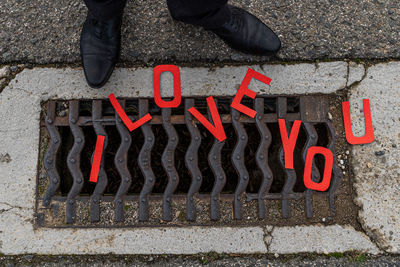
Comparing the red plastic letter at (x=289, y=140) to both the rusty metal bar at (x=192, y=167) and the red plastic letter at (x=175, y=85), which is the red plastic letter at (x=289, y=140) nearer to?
the rusty metal bar at (x=192, y=167)

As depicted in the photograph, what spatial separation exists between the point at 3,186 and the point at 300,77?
2047mm

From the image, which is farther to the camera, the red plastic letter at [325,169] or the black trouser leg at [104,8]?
the red plastic letter at [325,169]

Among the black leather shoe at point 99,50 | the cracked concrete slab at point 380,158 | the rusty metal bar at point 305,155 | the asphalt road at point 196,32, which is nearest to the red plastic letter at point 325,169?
the rusty metal bar at point 305,155

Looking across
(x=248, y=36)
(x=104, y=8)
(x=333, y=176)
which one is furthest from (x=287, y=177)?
(x=104, y=8)

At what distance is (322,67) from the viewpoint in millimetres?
2078

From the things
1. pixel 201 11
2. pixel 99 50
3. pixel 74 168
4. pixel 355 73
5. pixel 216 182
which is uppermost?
pixel 201 11

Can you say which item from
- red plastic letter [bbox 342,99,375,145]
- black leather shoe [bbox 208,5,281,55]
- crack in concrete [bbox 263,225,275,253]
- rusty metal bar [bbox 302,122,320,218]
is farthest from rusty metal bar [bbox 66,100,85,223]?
red plastic letter [bbox 342,99,375,145]

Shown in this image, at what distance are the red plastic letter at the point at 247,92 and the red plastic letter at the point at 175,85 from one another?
367mm

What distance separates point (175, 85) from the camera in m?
2.05

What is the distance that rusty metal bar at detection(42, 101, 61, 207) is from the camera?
1.96 metres

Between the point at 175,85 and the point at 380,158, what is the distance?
54.9 inches

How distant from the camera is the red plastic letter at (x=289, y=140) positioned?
197 centimetres

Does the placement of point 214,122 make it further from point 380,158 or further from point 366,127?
point 380,158

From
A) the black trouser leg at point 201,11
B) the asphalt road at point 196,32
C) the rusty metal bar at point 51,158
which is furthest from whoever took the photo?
the asphalt road at point 196,32
